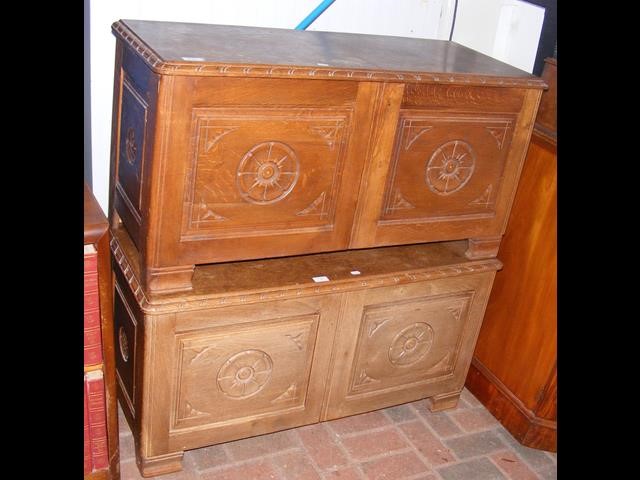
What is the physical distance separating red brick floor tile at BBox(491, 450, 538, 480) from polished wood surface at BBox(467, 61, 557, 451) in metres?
0.11

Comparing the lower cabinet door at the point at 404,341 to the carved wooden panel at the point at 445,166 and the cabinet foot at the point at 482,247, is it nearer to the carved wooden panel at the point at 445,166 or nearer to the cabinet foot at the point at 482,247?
the cabinet foot at the point at 482,247

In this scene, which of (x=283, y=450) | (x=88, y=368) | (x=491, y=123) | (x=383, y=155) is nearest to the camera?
(x=88, y=368)

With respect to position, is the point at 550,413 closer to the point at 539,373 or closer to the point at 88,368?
the point at 539,373

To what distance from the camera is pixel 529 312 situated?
9.50ft

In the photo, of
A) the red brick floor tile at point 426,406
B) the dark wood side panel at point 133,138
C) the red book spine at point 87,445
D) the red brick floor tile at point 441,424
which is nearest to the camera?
the dark wood side panel at point 133,138

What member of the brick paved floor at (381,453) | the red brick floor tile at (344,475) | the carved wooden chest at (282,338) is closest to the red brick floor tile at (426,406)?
the brick paved floor at (381,453)

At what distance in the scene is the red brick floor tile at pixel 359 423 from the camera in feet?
9.48

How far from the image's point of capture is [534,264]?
9.36ft

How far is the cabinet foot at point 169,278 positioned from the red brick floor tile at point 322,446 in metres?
0.92

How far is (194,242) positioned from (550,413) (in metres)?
1.68

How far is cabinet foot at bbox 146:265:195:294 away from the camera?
2164mm

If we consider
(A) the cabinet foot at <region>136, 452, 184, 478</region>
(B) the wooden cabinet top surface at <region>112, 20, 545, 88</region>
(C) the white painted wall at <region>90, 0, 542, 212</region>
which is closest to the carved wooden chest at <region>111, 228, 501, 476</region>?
(A) the cabinet foot at <region>136, 452, 184, 478</region>

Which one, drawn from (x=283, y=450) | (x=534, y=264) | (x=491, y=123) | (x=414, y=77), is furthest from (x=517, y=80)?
(x=283, y=450)

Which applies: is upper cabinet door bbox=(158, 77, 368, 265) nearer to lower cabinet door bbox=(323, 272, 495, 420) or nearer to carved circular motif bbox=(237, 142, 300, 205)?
carved circular motif bbox=(237, 142, 300, 205)
